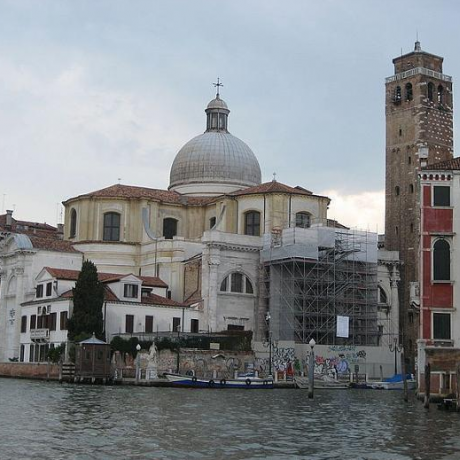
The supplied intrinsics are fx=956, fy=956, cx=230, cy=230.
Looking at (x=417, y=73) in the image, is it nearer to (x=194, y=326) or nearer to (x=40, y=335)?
(x=194, y=326)

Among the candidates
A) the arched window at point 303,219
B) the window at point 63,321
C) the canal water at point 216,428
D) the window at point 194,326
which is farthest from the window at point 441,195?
the arched window at point 303,219

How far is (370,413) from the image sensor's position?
28062 millimetres

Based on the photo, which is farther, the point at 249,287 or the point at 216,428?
the point at 249,287

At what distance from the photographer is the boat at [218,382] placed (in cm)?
4122

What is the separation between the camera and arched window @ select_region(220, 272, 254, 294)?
53.8 meters

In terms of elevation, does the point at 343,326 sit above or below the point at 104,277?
below

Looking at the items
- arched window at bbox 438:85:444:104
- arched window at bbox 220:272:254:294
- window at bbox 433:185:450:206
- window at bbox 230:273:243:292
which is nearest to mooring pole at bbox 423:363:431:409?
window at bbox 433:185:450:206

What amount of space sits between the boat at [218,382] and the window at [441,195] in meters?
13.8

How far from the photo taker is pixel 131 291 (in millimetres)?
50562

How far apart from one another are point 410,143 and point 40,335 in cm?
2485

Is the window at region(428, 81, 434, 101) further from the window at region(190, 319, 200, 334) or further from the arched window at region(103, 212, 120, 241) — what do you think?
the arched window at region(103, 212, 120, 241)

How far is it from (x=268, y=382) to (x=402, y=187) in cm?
2025

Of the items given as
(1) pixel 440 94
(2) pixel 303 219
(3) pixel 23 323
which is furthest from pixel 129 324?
(1) pixel 440 94

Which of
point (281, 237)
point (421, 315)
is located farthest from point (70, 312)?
point (421, 315)
